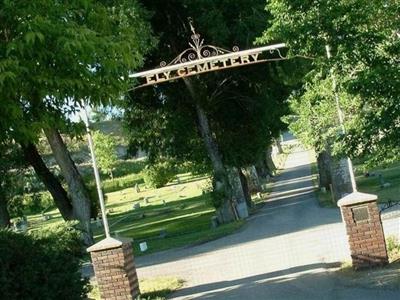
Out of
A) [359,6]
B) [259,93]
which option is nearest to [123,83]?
[359,6]

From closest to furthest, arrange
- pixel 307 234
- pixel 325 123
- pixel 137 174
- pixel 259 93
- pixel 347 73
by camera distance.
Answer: pixel 347 73
pixel 325 123
pixel 307 234
pixel 259 93
pixel 137 174

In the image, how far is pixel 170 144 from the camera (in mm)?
32094

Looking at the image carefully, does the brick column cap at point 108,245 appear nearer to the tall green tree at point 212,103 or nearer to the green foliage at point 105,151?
the tall green tree at point 212,103

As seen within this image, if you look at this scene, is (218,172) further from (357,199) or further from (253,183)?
(253,183)

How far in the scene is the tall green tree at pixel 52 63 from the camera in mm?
5160

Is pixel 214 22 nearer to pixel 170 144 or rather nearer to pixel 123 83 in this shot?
pixel 170 144

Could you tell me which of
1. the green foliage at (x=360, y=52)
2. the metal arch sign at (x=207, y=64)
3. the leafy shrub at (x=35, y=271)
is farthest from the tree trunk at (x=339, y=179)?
the leafy shrub at (x=35, y=271)

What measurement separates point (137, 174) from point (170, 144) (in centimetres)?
5712

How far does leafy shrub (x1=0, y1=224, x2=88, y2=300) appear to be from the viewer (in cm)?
726

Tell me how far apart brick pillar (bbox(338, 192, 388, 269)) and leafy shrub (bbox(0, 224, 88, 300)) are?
15.3 feet

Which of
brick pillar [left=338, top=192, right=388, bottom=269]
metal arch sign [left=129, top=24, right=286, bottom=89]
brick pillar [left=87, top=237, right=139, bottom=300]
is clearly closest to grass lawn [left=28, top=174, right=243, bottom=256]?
metal arch sign [left=129, top=24, right=286, bottom=89]

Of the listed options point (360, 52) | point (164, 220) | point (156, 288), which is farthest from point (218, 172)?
point (360, 52)

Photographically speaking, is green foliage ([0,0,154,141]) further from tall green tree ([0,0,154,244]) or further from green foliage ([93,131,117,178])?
green foliage ([93,131,117,178])

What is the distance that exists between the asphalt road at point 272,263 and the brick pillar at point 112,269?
102cm
